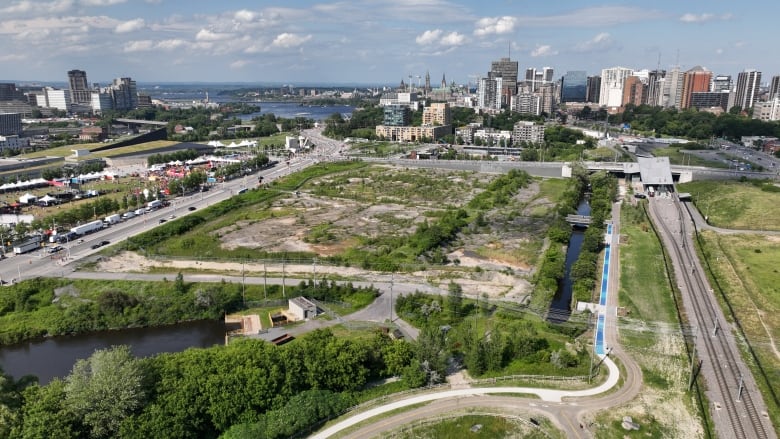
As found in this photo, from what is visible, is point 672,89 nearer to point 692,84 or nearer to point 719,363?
point 692,84

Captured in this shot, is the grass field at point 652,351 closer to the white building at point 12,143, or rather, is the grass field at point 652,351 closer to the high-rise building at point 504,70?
the white building at point 12,143

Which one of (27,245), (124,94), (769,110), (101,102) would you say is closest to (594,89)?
(769,110)

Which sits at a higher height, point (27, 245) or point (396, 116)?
point (396, 116)

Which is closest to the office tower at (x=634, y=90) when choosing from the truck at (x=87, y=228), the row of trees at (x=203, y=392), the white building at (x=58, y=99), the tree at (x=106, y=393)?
the truck at (x=87, y=228)

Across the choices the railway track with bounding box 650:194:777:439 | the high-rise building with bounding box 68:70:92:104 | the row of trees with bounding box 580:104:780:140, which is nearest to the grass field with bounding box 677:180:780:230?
the railway track with bounding box 650:194:777:439

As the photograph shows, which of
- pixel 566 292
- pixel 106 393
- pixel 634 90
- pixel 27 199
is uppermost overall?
pixel 634 90

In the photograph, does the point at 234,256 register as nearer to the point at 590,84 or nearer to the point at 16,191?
the point at 16,191
